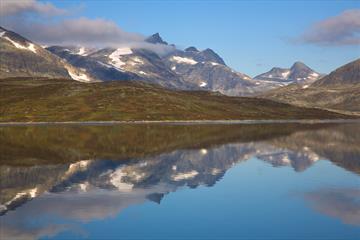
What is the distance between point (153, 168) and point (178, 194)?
2194cm

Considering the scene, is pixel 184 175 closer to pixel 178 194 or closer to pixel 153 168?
pixel 153 168

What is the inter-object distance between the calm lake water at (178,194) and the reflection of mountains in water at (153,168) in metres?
0.13

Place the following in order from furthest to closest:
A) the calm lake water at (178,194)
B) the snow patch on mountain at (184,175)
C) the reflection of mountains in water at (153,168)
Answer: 1. the snow patch on mountain at (184,175)
2. the reflection of mountains in water at (153,168)
3. the calm lake water at (178,194)

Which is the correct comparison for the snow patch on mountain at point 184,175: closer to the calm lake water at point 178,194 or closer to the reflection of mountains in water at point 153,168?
the reflection of mountains in water at point 153,168

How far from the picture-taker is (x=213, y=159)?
87.5 m

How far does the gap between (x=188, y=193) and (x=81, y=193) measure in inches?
428

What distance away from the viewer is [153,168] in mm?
74812

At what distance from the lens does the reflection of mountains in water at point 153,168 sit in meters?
56.1

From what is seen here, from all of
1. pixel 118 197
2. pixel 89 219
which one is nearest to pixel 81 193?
pixel 118 197

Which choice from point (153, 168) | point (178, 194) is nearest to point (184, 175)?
point (153, 168)

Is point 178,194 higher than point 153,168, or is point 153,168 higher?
point 178,194

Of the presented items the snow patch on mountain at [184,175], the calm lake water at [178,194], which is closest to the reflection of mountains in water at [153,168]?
the snow patch on mountain at [184,175]

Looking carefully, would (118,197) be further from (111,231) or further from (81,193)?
(111,231)

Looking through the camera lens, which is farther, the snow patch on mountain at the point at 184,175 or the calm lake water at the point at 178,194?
the snow patch on mountain at the point at 184,175
